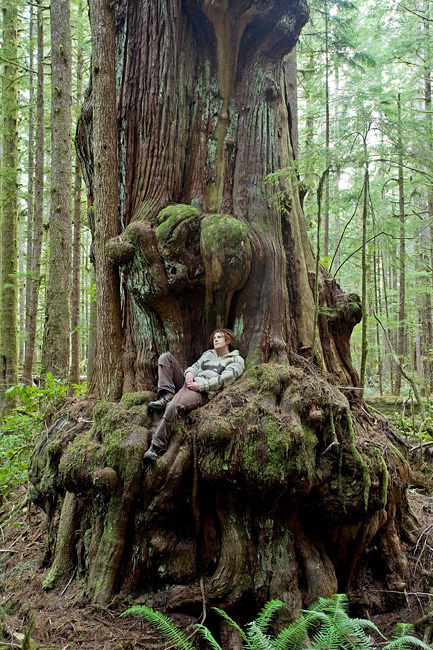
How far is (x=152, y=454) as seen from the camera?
3980mm

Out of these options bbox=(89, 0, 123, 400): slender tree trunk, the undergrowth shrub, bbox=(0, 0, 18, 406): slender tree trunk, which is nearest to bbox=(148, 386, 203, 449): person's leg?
bbox=(89, 0, 123, 400): slender tree trunk

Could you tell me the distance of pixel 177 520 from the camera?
163 inches

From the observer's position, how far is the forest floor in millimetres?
3414

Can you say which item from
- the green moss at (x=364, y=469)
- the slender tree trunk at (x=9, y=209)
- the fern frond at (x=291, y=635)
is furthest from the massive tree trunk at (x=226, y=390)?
the slender tree trunk at (x=9, y=209)

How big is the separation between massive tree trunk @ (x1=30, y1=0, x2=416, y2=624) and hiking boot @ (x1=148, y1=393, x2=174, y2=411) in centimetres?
14

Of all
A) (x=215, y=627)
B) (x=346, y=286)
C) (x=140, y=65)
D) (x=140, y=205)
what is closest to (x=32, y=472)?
(x=215, y=627)

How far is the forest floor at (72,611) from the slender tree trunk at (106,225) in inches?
77.8

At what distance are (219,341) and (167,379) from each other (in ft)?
2.25

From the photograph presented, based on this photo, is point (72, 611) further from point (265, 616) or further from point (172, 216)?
point (172, 216)

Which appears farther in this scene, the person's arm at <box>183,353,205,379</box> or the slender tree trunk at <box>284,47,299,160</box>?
the slender tree trunk at <box>284,47,299,160</box>

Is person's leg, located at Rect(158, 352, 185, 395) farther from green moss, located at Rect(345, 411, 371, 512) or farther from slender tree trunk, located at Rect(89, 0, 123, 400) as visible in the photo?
green moss, located at Rect(345, 411, 371, 512)

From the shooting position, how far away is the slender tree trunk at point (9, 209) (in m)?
9.98

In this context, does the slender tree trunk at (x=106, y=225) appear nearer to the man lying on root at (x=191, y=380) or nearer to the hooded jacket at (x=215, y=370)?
the man lying on root at (x=191, y=380)

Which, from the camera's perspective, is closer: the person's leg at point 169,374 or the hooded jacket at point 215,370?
the hooded jacket at point 215,370
